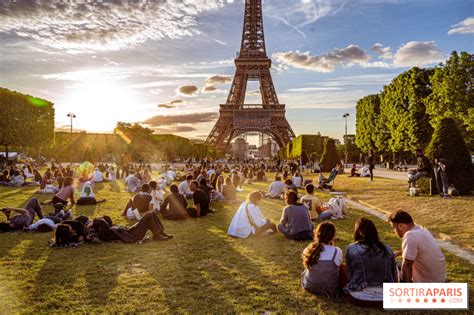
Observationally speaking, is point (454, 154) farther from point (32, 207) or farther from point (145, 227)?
point (32, 207)

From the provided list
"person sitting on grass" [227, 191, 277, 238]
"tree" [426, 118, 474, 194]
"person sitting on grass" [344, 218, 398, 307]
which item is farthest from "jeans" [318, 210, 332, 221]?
"tree" [426, 118, 474, 194]

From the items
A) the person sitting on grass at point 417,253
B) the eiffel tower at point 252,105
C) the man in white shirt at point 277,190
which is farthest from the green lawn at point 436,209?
the eiffel tower at point 252,105

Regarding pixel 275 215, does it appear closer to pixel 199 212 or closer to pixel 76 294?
pixel 199 212

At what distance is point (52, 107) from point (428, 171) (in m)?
45.2

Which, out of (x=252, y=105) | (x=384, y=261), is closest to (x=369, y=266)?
(x=384, y=261)

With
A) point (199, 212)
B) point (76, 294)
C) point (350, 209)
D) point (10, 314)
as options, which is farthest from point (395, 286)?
point (350, 209)

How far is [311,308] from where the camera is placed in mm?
5484

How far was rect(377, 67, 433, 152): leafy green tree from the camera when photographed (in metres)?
40.4

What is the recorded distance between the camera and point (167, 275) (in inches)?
276

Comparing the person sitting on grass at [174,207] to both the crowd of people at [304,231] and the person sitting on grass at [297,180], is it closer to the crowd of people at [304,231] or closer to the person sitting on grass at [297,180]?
the crowd of people at [304,231]

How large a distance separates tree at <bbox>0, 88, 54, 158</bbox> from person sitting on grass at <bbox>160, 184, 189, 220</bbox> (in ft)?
121

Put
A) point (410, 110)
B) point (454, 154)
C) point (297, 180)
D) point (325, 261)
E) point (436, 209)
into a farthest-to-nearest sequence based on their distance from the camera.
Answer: point (410, 110) < point (297, 180) < point (454, 154) < point (436, 209) < point (325, 261)

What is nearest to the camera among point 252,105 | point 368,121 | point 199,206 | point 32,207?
point 32,207

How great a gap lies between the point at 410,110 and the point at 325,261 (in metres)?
39.3
